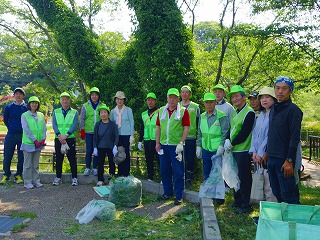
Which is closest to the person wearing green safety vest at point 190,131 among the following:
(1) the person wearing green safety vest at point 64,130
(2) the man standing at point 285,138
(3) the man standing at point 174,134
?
(3) the man standing at point 174,134

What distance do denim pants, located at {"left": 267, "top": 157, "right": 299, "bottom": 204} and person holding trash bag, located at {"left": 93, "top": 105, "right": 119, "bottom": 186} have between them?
3.62 meters

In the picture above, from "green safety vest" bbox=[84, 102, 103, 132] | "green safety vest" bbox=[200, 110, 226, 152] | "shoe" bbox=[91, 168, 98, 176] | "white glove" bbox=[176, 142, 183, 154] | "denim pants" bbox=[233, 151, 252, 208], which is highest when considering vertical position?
"green safety vest" bbox=[84, 102, 103, 132]

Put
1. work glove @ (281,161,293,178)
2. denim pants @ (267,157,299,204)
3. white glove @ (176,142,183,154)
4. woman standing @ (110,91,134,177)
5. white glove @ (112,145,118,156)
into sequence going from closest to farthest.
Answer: work glove @ (281,161,293,178) < denim pants @ (267,157,299,204) < white glove @ (176,142,183,154) < white glove @ (112,145,118,156) < woman standing @ (110,91,134,177)

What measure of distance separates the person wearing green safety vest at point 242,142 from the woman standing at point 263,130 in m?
0.18

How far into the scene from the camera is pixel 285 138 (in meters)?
4.12

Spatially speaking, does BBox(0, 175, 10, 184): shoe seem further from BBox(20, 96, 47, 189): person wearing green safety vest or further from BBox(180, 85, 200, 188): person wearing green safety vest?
BBox(180, 85, 200, 188): person wearing green safety vest

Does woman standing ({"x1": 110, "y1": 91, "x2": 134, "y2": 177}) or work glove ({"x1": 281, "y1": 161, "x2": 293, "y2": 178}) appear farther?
woman standing ({"x1": 110, "y1": 91, "x2": 134, "y2": 177})

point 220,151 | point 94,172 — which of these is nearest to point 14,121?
point 94,172

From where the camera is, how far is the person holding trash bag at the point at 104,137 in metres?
7.18

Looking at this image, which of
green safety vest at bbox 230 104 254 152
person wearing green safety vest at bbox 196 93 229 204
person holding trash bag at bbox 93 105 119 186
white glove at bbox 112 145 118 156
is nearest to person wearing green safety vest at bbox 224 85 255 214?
green safety vest at bbox 230 104 254 152

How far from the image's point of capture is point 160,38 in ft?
26.5

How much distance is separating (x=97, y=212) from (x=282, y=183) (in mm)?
2635

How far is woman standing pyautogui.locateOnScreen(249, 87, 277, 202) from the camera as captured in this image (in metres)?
4.82

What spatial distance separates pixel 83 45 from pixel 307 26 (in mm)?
6209
